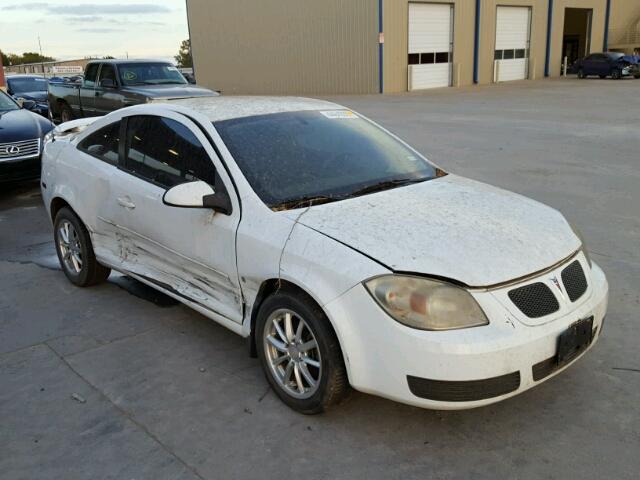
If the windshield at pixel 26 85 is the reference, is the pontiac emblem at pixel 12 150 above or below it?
below

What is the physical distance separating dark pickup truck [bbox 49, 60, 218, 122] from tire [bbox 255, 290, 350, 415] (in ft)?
32.0

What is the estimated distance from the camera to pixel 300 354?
327 centimetres

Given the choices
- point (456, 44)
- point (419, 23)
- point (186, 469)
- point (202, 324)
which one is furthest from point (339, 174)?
point (456, 44)

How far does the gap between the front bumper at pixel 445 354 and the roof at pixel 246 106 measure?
1.75 m

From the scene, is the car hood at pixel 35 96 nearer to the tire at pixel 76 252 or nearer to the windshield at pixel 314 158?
the tire at pixel 76 252

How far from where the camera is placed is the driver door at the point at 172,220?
12.1ft

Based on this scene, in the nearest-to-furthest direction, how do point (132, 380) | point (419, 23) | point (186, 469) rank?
point (186, 469)
point (132, 380)
point (419, 23)

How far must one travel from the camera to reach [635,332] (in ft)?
13.5

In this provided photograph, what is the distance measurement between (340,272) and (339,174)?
108 cm

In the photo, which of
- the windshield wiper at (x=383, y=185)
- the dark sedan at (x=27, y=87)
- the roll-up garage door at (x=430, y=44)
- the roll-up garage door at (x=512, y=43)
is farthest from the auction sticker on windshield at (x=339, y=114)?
the roll-up garage door at (x=512, y=43)

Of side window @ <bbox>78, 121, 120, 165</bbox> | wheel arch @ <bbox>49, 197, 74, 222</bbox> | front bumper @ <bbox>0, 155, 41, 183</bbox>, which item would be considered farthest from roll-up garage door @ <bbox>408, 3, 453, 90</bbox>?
side window @ <bbox>78, 121, 120, 165</bbox>

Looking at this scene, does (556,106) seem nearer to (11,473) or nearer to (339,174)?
(339,174)

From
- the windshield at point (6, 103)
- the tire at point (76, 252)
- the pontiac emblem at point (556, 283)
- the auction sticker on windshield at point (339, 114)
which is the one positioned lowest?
the tire at point (76, 252)

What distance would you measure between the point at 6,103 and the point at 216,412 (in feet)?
29.0
